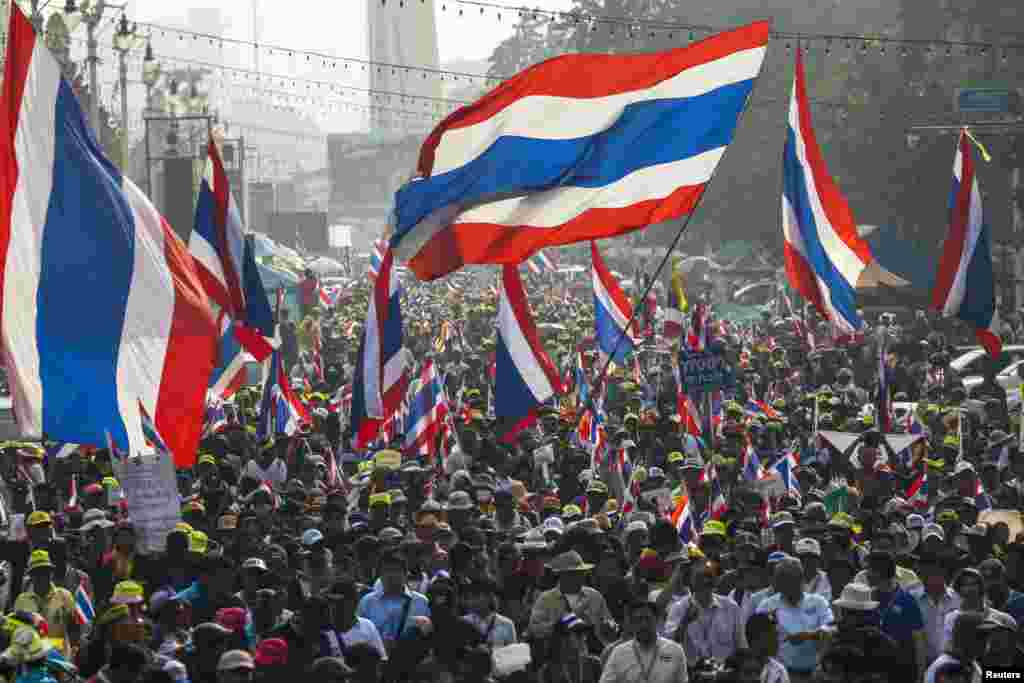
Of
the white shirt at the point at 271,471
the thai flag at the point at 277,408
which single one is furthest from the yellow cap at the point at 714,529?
the thai flag at the point at 277,408

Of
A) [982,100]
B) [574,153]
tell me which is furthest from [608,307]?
[982,100]

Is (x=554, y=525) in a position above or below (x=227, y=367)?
below

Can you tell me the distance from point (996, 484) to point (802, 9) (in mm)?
58657

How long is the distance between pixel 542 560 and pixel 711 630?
1.49m

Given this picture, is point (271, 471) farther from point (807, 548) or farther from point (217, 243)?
point (807, 548)

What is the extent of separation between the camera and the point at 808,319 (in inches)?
1326

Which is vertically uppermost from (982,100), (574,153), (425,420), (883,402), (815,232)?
(982,100)

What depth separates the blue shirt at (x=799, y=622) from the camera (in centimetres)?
962

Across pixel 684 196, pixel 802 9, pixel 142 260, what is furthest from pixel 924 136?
pixel 142 260

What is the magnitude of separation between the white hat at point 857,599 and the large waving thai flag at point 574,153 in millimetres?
3752

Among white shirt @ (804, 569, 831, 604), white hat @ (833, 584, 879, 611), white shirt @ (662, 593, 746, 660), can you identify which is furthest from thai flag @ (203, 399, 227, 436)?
white hat @ (833, 584, 879, 611)

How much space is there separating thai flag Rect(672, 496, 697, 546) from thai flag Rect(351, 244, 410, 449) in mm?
3178

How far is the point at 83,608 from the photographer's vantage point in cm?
1112

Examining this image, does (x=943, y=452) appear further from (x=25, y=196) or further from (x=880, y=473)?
(x=25, y=196)
